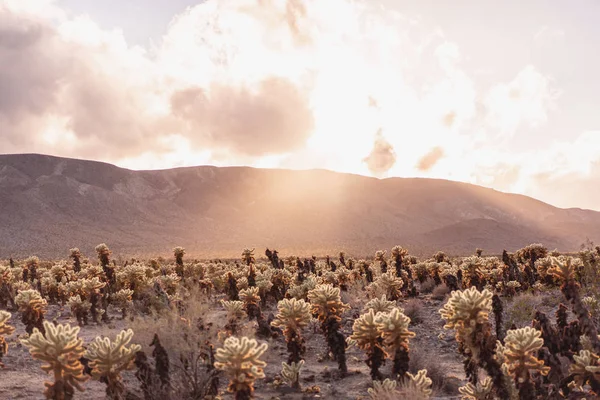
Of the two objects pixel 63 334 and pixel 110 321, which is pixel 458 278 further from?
pixel 63 334

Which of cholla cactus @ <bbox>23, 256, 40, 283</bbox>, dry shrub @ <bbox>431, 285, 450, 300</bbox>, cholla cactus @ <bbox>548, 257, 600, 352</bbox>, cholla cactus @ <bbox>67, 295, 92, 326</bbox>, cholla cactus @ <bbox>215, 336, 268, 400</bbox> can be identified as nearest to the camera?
cholla cactus @ <bbox>215, 336, 268, 400</bbox>

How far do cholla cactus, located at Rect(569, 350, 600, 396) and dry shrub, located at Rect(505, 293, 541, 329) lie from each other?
7905mm

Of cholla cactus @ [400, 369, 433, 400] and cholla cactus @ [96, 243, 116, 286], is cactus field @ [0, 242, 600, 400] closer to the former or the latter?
cholla cactus @ [400, 369, 433, 400]

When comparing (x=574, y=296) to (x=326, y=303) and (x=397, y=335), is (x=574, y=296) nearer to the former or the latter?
(x=397, y=335)

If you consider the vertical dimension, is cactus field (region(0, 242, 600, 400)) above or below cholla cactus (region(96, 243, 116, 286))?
below

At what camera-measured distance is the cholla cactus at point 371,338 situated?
9336 millimetres

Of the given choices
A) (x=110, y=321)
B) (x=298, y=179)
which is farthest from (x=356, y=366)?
(x=298, y=179)

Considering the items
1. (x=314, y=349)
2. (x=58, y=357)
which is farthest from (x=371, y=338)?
(x=314, y=349)

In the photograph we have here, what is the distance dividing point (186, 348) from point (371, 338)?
4.19 metres

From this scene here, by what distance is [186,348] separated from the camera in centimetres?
1008

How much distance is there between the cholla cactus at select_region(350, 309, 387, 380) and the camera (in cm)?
934

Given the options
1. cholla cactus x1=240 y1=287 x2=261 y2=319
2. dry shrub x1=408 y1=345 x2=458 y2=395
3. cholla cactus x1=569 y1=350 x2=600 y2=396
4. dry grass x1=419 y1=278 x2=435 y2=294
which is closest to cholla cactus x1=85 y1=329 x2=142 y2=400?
dry shrub x1=408 y1=345 x2=458 y2=395

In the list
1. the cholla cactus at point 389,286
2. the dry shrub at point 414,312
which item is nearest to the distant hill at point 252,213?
the dry shrub at point 414,312

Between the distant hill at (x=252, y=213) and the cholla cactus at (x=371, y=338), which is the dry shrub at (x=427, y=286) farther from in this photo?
the distant hill at (x=252, y=213)
